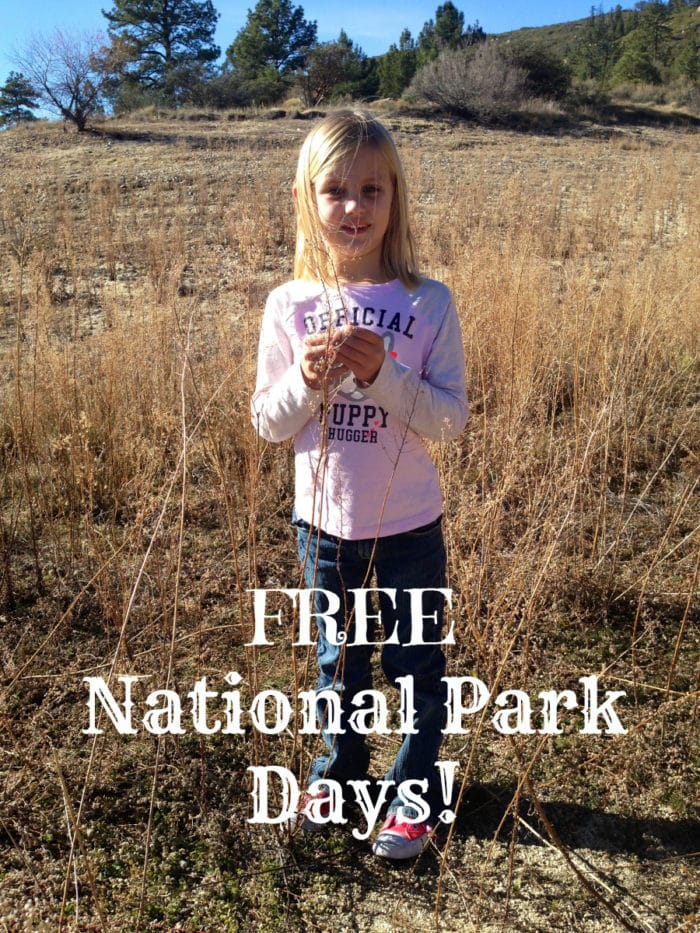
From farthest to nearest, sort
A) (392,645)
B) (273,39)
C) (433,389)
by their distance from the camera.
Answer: (273,39), (392,645), (433,389)

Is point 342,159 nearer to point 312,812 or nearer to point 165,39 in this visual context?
point 312,812

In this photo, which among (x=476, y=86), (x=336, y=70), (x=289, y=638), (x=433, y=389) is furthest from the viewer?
(x=336, y=70)

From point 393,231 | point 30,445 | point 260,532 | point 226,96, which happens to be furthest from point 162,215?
point 226,96

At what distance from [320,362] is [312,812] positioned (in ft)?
3.08

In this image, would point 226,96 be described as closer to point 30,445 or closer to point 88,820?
point 30,445

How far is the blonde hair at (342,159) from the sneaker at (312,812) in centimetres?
101

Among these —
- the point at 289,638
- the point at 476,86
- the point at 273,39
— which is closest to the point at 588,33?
the point at 273,39

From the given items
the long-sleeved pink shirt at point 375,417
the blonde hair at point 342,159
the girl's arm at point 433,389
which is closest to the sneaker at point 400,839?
the long-sleeved pink shirt at point 375,417

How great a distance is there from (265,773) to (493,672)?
0.70m

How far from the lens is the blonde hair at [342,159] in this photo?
1215 mm

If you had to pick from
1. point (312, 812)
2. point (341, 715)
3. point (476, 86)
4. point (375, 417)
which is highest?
point (476, 86)

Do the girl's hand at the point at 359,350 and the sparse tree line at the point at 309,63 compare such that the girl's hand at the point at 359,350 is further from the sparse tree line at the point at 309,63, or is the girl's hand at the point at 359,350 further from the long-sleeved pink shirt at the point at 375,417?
the sparse tree line at the point at 309,63

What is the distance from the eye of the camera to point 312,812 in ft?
4.63

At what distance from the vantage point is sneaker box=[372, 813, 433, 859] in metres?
1.34
